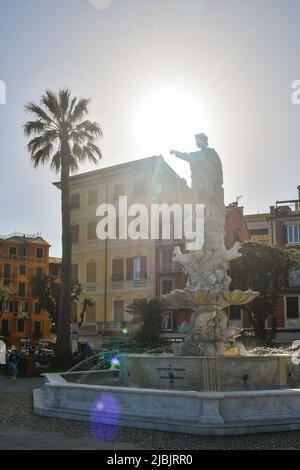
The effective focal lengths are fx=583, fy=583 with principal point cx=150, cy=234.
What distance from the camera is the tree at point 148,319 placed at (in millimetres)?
35219

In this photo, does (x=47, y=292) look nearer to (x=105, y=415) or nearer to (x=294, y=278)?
(x=294, y=278)

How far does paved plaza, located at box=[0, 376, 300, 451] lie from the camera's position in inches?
318

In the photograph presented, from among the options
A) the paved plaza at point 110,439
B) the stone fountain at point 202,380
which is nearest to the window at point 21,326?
the stone fountain at point 202,380

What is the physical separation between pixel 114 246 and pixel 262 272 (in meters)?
14.8

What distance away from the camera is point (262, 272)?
37.1 metres

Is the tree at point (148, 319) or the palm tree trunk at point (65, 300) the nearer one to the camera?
the palm tree trunk at point (65, 300)

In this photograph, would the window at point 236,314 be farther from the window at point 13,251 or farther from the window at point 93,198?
the window at point 13,251

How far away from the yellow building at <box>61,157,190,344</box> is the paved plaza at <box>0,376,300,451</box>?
3422 cm

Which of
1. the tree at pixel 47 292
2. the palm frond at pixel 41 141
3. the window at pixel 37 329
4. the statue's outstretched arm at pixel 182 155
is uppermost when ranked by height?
the palm frond at pixel 41 141

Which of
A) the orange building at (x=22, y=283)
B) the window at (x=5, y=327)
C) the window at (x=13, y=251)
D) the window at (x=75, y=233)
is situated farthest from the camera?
the window at (x=13, y=251)

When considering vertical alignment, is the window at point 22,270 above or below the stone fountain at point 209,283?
above

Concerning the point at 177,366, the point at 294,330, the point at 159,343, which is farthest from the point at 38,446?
the point at 294,330

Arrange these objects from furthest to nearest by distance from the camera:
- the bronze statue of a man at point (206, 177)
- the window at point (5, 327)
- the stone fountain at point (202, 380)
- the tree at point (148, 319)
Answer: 1. the window at point (5, 327)
2. the tree at point (148, 319)
3. the bronze statue of a man at point (206, 177)
4. the stone fountain at point (202, 380)
